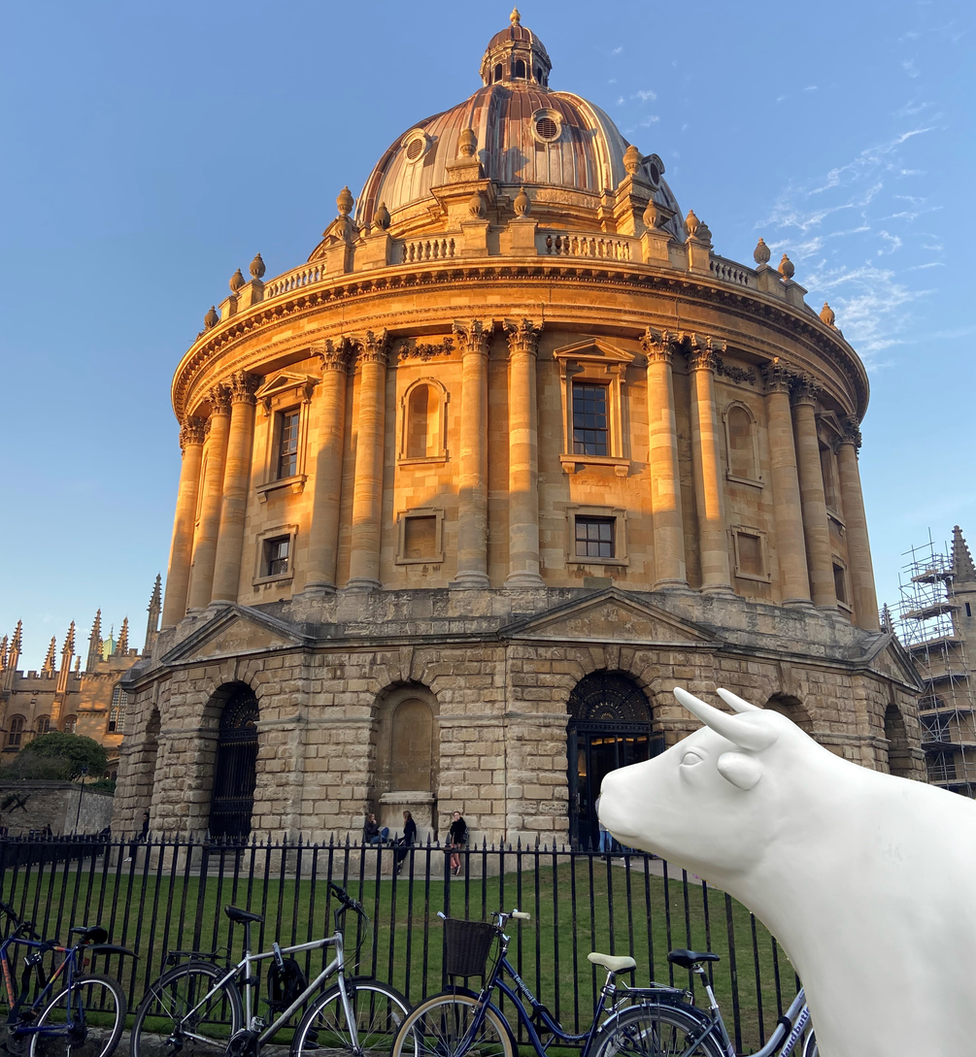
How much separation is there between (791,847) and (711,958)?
3323mm

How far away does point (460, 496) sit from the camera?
27.1 meters

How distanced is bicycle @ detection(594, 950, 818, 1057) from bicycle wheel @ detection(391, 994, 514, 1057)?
89 cm

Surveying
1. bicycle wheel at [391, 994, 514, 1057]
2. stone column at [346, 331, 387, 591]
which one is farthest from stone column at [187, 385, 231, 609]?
bicycle wheel at [391, 994, 514, 1057]

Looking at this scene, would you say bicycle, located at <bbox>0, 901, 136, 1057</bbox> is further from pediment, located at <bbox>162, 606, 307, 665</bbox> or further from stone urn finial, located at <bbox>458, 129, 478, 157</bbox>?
stone urn finial, located at <bbox>458, 129, 478, 157</bbox>

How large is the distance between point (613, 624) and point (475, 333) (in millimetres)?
10069

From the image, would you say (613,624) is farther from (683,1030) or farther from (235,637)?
(683,1030)

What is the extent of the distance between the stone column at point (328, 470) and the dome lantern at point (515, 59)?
80.8 feet

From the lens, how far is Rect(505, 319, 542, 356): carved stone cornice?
92.7 ft

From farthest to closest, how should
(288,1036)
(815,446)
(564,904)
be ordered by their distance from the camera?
1. (815,446)
2. (564,904)
3. (288,1036)

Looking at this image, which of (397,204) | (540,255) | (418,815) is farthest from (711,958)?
(397,204)

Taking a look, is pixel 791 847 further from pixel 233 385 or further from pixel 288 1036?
pixel 233 385

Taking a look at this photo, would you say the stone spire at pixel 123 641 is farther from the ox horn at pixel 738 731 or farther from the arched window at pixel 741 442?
the ox horn at pixel 738 731

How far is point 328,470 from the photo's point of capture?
1128 inches

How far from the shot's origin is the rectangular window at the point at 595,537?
27547mm
